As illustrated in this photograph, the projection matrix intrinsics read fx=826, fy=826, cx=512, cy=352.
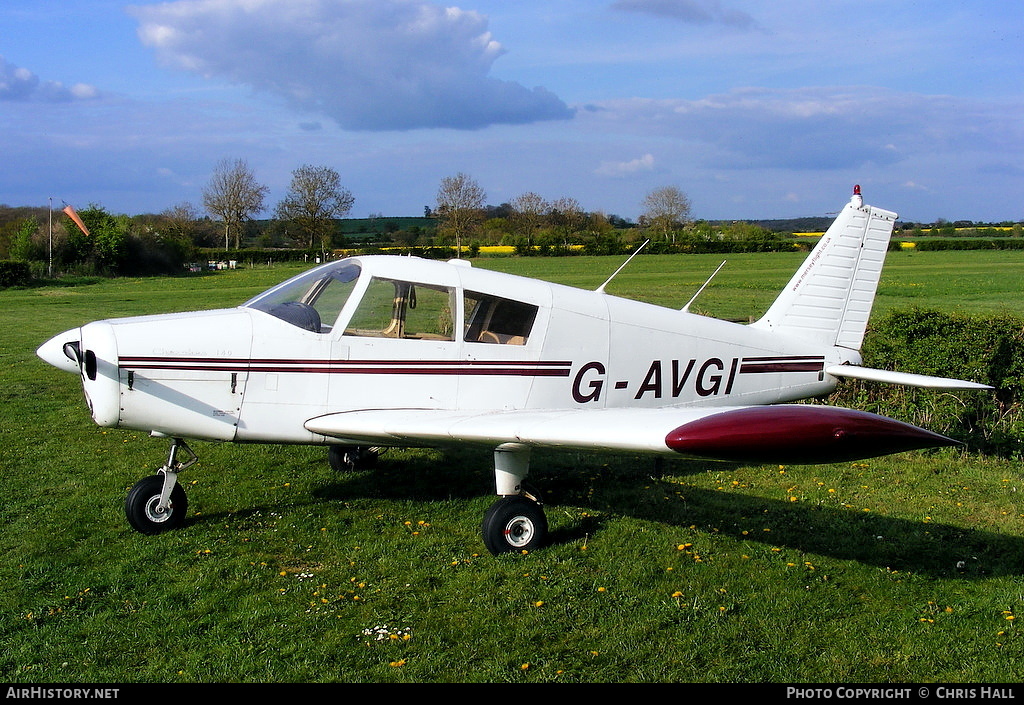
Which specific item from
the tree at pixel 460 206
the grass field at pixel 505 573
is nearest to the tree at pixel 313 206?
the tree at pixel 460 206

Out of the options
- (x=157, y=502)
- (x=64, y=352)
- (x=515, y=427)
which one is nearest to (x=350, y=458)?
(x=157, y=502)

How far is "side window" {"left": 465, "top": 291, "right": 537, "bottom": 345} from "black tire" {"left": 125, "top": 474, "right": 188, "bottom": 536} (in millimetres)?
2672

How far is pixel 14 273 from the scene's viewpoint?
36.7 m

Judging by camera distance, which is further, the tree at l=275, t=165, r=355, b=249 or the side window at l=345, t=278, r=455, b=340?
the tree at l=275, t=165, r=355, b=249

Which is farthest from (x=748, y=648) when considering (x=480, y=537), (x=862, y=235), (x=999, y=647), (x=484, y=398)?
(x=862, y=235)

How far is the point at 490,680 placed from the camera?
424 centimetres

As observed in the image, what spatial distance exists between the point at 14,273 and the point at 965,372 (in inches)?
1535

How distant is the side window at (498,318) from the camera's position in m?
6.54

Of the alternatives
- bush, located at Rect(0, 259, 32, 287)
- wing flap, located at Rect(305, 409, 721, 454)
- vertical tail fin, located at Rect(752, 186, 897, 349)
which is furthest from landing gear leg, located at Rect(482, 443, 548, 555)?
bush, located at Rect(0, 259, 32, 287)

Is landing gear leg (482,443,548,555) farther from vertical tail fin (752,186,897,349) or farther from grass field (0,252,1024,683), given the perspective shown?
vertical tail fin (752,186,897,349)

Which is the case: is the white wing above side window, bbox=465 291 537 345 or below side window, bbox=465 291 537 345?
below

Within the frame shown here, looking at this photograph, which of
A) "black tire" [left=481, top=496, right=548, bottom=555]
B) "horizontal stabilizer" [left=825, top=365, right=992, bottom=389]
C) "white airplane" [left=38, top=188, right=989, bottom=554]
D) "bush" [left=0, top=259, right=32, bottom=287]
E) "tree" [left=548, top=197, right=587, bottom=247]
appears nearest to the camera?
"white airplane" [left=38, top=188, right=989, bottom=554]

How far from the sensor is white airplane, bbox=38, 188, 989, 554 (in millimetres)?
5773

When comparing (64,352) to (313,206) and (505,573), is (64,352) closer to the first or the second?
(505,573)
